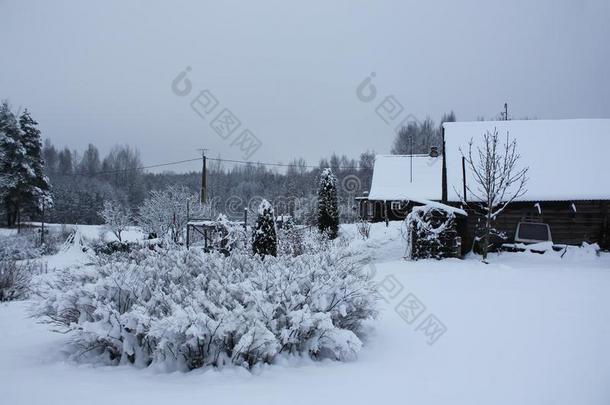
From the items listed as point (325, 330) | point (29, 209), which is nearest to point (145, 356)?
point (325, 330)

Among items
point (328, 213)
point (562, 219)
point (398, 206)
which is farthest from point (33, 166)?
point (562, 219)

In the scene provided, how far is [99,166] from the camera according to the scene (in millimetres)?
92875

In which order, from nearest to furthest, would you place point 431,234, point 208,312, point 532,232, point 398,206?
point 208,312
point 431,234
point 532,232
point 398,206

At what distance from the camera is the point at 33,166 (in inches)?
1411

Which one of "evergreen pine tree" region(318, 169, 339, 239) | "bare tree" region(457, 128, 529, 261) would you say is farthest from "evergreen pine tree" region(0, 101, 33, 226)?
"bare tree" region(457, 128, 529, 261)

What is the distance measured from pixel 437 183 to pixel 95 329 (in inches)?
1119

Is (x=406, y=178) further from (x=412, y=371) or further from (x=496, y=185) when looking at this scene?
(x=412, y=371)

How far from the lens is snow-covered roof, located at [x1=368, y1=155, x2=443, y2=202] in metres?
29.2

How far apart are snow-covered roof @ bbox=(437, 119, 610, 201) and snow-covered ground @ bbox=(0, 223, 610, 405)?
8991 millimetres

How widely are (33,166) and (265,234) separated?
111ft

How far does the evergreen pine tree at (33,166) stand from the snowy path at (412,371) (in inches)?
1323

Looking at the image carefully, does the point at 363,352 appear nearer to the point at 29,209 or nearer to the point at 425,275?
the point at 425,275

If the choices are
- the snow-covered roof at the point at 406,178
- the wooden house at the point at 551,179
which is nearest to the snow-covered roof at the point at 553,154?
the wooden house at the point at 551,179

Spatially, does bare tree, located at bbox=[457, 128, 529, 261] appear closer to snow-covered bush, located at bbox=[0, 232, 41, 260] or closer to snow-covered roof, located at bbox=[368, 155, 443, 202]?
snow-covered roof, located at bbox=[368, 155, 443, 202]
